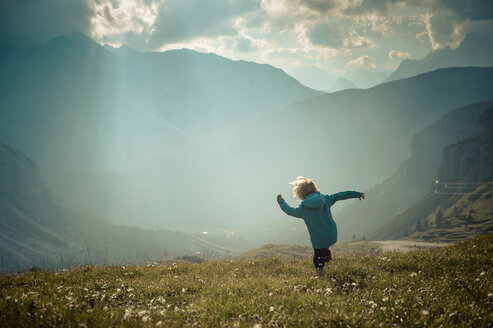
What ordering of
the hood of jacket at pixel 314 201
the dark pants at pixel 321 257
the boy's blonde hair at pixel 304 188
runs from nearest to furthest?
the hood of jacket at pixel 314 201 < the dark pants at pixel 321 257 < the boy's blonde hair at pixel 304 188

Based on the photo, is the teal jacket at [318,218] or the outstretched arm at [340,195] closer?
the teal jacket at [318,218]

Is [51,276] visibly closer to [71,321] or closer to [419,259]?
[71,321]

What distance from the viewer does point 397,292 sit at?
714 centimetres

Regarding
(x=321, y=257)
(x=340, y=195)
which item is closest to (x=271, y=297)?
(x=321, y=257)

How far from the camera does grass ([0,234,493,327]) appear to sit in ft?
18.2

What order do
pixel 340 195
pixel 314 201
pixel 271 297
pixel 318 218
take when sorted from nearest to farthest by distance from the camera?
1. pixel 271 297
2. pixel 314 201
3. pixel 318 218
4. pixel 340 195

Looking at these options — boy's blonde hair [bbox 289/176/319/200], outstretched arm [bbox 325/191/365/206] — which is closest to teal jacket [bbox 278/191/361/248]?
outstretched arm [bbox 325/191/365/206]

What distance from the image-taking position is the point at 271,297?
7070mm

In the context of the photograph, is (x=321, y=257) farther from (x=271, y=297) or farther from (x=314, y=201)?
(x=271, y=297)

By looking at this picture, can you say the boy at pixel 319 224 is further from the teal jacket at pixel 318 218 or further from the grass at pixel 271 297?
the grass at pixel 271 297

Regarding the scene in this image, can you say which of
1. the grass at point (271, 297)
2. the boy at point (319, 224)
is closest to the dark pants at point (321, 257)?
the boy at point (319, 224)

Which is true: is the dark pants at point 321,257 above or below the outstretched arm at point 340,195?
below

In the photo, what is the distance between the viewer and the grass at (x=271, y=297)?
5.55 meters

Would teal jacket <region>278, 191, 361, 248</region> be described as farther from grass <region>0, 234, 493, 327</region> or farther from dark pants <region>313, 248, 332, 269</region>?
grass <region>0, 234, 493, 327</region>
